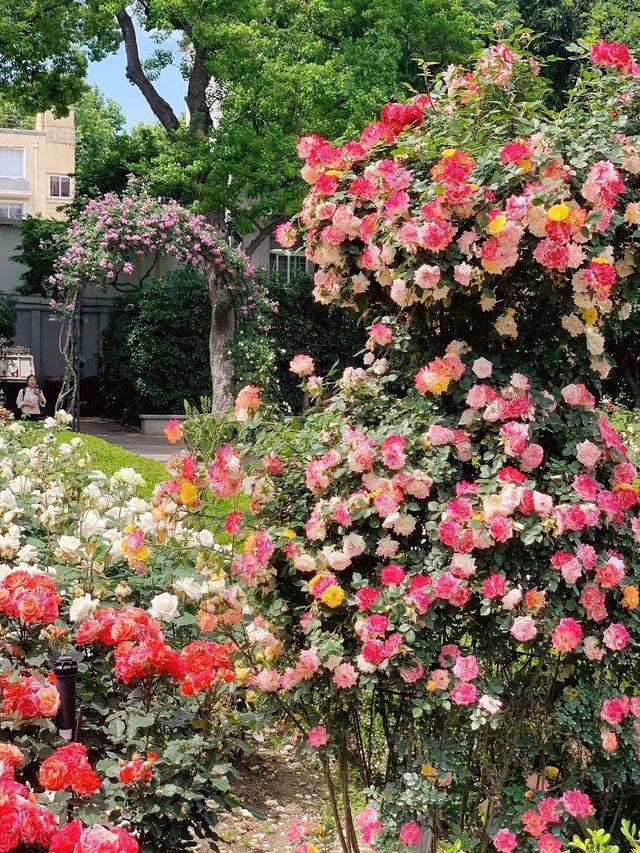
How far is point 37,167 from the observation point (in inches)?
1859

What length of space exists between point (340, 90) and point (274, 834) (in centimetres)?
1446

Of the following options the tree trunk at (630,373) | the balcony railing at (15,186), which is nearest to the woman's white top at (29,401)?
the tree trunk at (630,373)

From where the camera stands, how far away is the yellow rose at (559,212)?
227 centimetres

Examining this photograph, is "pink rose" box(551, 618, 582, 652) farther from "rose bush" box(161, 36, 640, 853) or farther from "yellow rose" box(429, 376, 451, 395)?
"yellow rose" box(429, 376, 451, 395)

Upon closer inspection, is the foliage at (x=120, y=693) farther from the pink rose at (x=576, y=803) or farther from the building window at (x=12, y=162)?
the building window at (x=12, y=162)

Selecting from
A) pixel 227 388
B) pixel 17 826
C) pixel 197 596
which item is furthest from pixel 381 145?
pixel 227 388

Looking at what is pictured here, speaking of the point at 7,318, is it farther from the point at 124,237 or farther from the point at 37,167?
the point at 37,167

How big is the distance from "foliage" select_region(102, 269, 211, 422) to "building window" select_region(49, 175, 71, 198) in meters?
32.0

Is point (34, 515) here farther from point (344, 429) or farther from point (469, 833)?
point (469, 833)

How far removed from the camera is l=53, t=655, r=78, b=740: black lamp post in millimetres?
2449

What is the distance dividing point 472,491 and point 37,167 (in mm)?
48714

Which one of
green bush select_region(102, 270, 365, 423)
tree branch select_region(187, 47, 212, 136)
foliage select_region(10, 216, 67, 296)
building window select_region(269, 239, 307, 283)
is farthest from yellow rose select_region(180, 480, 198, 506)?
foliage select_region(10, 216, 67, 296)

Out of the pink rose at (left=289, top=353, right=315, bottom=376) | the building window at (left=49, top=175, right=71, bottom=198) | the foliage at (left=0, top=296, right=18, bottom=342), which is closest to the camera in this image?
the pink rose at (left=289, top=353, right=315, bottom=376)

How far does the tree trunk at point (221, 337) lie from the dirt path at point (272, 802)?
12213 mm
